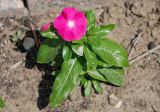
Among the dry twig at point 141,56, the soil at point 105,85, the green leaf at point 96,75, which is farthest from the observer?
the dry twig at point 141,56

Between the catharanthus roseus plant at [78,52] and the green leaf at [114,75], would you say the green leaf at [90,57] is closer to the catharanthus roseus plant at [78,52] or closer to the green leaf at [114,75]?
the catharanthus roseus plant at [78,52]

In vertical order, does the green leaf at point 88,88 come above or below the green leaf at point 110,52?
below

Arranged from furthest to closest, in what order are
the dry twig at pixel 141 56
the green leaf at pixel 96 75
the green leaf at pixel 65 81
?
the dry twig at pixel 141 56 → the green leaf at pixel 96 75 → the green leaf at pixel 65 81

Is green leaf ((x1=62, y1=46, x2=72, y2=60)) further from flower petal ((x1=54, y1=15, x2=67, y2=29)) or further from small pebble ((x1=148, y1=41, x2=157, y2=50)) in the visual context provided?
small pebble ((x1=148, y1=41, x2=157, y2=50))

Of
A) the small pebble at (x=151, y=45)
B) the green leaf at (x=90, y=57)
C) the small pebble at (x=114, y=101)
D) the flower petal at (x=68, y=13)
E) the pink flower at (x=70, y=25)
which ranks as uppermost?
the flower petal at (x=68, y=13)

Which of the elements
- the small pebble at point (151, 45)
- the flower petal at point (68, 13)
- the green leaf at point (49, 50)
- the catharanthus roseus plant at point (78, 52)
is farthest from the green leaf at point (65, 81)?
the small pebble at point (151, 45)

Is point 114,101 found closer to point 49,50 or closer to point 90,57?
point 90,57

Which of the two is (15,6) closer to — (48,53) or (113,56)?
(48,53)

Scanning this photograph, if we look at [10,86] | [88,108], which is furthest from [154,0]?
[10,86]
